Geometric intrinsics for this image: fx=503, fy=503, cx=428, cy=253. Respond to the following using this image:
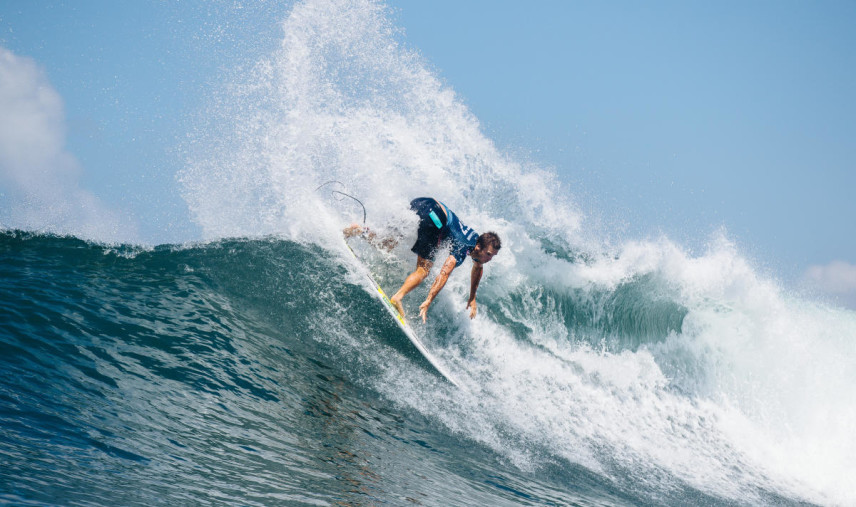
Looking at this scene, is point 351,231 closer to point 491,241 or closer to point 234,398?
point 491,241

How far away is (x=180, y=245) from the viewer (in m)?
6.90

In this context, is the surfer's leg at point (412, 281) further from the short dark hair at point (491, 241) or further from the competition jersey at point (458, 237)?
the short dark hair at point (491, 241)

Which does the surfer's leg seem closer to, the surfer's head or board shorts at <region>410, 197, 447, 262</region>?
board shorts at <region>410, 197, 447, 262</region>

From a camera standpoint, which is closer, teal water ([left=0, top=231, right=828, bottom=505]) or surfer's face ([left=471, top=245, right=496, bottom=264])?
teal water ([left=0, top=231, right=828, bottom=505])

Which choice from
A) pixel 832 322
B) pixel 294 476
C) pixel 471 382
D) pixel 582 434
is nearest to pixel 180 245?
pixel 471 382

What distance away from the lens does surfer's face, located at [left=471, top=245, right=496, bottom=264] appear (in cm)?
657

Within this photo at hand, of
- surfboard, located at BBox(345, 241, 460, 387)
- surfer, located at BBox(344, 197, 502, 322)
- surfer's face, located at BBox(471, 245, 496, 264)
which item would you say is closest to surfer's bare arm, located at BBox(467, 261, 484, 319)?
surfer, located at BBox(344, 197, 502, 322)

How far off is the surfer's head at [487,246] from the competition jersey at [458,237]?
0.11 metres

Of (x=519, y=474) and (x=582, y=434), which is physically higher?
(x=582, y=434)

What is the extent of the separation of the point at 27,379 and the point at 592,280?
8748mm

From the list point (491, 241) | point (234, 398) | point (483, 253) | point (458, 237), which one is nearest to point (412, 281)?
point (458, 237)

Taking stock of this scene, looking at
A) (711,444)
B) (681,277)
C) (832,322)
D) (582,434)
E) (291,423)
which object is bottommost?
(291,423)

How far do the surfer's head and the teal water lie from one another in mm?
1298

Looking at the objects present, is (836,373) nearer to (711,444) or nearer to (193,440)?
(711,444)
